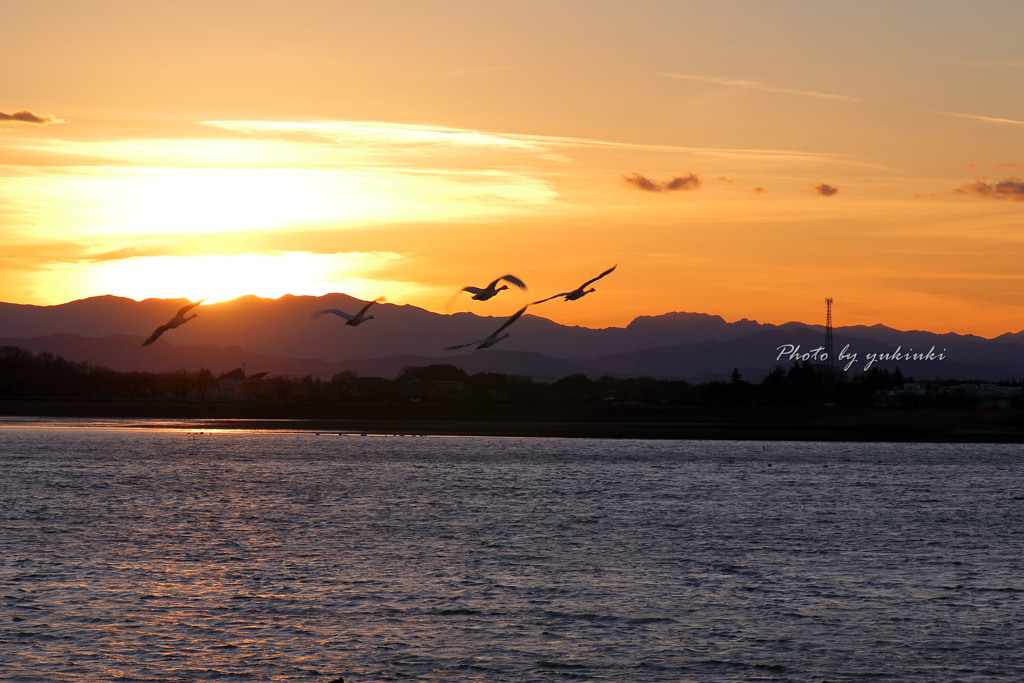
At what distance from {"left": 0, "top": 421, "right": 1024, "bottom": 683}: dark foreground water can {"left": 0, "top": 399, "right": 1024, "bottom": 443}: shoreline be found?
68.6 meters

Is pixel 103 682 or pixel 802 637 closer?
pixel 103 682

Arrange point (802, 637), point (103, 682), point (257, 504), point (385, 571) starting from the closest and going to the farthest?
point (103, 682), point (802, 637), point (385, 571), point (257, 504)

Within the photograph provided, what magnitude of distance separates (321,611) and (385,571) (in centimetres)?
680

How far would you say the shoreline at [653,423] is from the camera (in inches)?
5664

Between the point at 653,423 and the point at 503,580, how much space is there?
12620 centimetres

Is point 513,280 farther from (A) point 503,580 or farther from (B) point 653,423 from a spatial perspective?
(B) point 653,423

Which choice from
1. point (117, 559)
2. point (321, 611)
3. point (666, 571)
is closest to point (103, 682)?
point (321, 611)

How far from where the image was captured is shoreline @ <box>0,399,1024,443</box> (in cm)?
14388

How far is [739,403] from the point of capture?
191m

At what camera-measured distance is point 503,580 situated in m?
33.9

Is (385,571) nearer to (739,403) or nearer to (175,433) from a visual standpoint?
(175,433)

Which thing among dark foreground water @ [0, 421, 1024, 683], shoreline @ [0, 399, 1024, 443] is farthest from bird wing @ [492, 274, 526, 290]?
shoreline @ [0, 399, 1024, 443]

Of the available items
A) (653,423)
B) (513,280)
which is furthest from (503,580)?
(653,423)

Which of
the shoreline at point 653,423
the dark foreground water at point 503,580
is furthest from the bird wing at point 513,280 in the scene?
the shoreline at point 653,423
